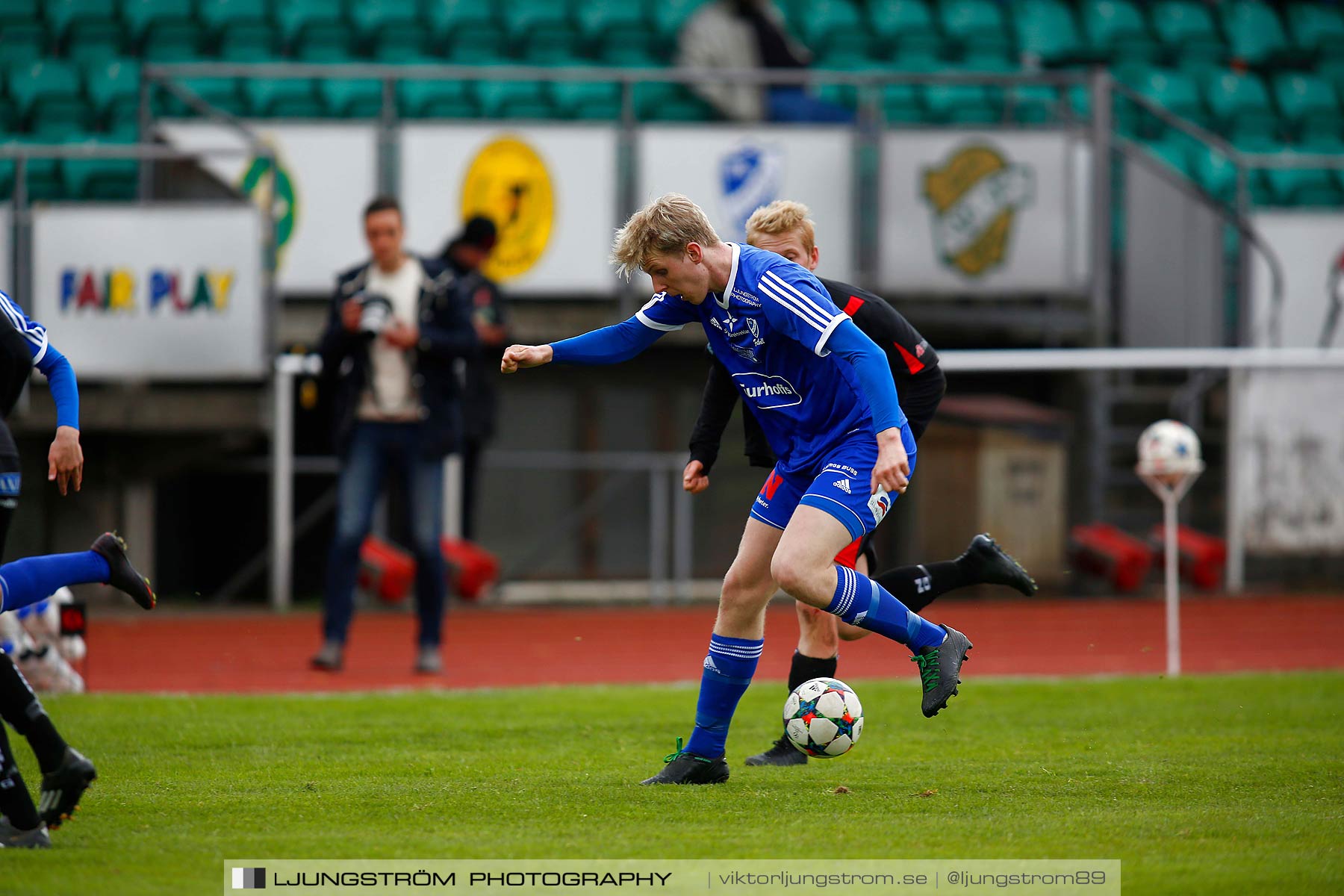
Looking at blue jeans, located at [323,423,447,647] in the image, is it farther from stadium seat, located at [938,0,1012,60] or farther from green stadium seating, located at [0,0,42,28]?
stadium seat, located at [938,0,1012,60]

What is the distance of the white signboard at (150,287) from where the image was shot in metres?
11.0

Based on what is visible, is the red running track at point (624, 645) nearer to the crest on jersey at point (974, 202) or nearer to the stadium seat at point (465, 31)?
the crest on jersey at point (974, 202)

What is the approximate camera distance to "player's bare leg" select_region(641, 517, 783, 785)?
5.31m

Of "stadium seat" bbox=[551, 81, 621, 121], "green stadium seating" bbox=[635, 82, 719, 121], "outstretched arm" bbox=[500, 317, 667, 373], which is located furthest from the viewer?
"green stadium seating" bbox=[635, 82, 719, 121]

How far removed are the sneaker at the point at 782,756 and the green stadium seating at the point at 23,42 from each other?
444 inches

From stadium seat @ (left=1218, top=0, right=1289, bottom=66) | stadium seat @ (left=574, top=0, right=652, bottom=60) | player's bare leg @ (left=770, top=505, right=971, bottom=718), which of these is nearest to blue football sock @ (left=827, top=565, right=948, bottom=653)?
player's bare leg @ (left=770, top=505, right=971, bottom=718)

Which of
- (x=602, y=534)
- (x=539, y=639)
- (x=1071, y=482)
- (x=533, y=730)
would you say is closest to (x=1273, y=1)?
(x=1071, y=482)

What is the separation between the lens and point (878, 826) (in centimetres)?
447

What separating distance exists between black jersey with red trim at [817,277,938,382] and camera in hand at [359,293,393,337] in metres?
3.11

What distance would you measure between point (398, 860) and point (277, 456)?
27.6 ft

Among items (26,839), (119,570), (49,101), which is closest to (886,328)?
(119,570)

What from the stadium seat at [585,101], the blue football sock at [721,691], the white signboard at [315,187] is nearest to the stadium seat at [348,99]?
the white signboard at [315,187]

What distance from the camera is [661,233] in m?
4.95

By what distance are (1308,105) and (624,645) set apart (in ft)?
32.3
